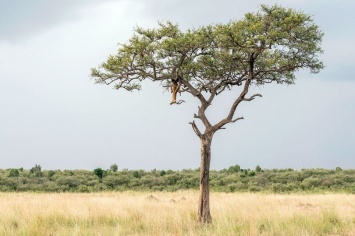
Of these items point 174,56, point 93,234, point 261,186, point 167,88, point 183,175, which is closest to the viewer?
point 93,234

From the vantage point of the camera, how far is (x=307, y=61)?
61.9ft

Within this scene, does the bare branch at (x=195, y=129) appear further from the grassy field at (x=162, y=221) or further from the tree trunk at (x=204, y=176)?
the grassy field at (x=162, y=221)

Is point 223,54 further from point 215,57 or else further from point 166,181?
point 166,181

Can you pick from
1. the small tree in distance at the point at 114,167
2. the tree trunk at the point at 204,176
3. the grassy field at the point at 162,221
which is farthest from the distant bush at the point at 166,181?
the tree trunk at the point at 204,176

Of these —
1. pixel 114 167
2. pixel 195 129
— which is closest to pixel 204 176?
pixel 195 129

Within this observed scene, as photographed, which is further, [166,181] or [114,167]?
[114,167]

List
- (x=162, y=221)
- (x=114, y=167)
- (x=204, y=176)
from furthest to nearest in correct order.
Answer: (x=114, y=167) → (x=204, y=176) → (x=162, y=221)

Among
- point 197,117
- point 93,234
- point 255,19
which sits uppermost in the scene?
point 255,19

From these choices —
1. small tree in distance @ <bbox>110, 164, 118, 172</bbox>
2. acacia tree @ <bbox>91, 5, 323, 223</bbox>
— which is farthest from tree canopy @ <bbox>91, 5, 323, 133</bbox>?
small tree in distance @ <bbox>110, 164, 118, 172</bbox>

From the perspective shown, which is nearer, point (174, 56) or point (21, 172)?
point (174, 56)

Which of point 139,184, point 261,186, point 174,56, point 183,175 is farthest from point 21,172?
point 174,56

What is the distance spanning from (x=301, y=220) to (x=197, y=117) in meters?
5.11

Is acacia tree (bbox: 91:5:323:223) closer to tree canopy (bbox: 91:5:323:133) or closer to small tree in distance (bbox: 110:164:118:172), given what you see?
tree canopy (bbox: 91:5:323:133)

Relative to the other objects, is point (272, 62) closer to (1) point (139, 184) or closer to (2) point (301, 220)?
(2) point (301, 220)
